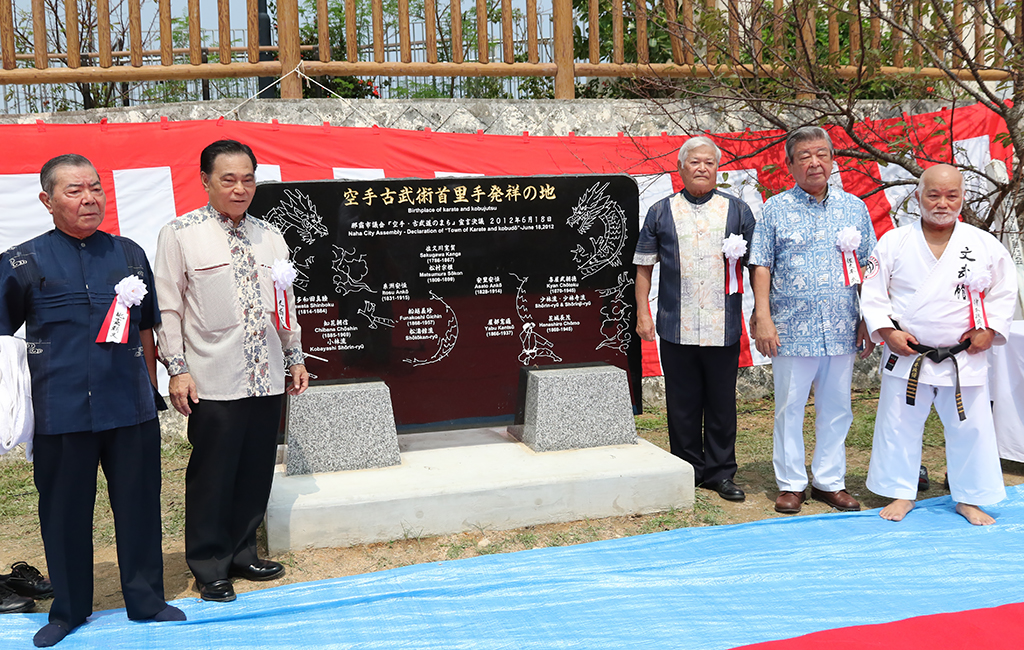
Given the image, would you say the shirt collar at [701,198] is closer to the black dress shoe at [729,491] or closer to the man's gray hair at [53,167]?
the black dress shoe at [729,491]

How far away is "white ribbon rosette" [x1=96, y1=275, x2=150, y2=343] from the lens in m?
2.88

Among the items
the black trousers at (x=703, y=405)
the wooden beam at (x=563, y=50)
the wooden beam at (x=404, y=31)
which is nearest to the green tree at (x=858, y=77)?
the wooden beam at (x=563, y=50)

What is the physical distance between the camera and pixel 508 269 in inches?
177

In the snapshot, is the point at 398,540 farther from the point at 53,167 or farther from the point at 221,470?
the point at 53,167

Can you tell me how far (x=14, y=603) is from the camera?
320cm

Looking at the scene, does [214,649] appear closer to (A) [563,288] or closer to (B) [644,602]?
(B) [644,602]

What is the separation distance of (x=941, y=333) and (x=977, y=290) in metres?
0.24

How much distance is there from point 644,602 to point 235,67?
176 inches

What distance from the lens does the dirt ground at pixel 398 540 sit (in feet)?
12.0

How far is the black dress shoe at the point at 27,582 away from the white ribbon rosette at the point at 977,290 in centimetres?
394

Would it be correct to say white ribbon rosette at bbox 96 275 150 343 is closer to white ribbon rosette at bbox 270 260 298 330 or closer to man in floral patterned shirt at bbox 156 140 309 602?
man in floral patterned shirt at bbox 156 140 309 602

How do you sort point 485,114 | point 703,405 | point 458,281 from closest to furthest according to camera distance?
point 458,281, point 703,405, point 485,114

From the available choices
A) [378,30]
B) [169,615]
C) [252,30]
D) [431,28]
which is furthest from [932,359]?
[252,30]

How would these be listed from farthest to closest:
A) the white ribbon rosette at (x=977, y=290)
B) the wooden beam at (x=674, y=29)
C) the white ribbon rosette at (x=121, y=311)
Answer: the wooden beam at (x=674, y=29), the white ribbon rosette at (x=977, y=290), the white ribbon rosette at (x=121, y=311)
